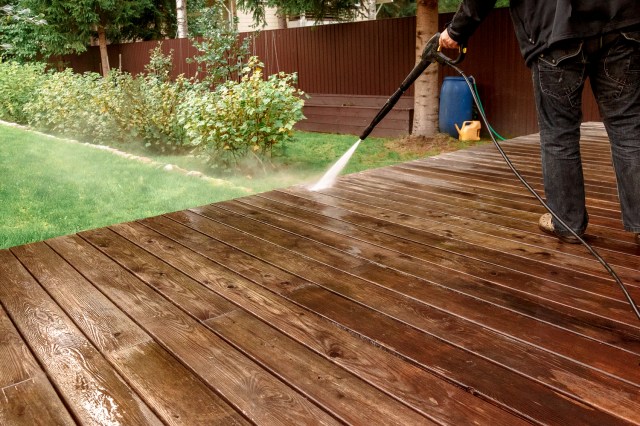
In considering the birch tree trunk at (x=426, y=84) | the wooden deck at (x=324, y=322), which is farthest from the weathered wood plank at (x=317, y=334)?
the birch tree trunk at (x=426, y=84)

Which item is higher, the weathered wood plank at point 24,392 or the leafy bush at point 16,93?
the leafy bush at point 16,93

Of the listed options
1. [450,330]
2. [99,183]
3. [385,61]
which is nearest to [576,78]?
[450,330]

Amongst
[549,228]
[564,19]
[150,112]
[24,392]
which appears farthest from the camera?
[150,112]

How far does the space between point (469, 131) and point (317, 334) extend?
6.81 metres

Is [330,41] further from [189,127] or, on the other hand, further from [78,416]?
[78,416]

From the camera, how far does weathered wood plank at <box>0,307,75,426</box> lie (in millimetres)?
1355

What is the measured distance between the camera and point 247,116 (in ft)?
18.8

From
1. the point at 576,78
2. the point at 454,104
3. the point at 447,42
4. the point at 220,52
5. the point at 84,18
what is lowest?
the point at 454,104

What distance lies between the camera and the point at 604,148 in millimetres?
4516

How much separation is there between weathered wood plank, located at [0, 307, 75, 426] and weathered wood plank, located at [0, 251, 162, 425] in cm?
2

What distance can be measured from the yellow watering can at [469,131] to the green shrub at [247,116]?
10.1 ft

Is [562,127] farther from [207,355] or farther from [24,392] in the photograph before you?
[24,392]

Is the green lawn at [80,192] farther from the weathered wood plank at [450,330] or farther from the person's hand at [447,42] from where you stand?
the person's hand at [447,42]

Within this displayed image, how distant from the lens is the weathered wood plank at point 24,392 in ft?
4.45
